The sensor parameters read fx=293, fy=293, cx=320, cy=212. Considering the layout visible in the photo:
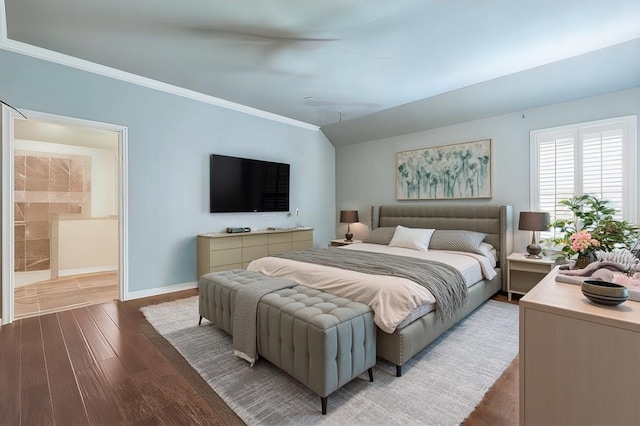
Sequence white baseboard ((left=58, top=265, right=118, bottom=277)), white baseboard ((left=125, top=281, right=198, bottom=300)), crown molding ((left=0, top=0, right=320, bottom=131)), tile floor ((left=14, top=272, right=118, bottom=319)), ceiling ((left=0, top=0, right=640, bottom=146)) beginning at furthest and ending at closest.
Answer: white baseboard ((left=58, top=265, right=118, bottom=277)) < white baseboard ((left=125, top=281, right=198, bottom=300)) < tile floor ((left=14, top=272, right=118, bottom=319)) < crown molding ((left=0, top=0, right=320, bottom=131)) < ceiling ((left=0, top=0, right=640, bottom=146))

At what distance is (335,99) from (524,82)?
2.40 metres

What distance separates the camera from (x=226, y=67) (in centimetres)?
340

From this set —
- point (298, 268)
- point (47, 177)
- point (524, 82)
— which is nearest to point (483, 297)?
point (298, 268)

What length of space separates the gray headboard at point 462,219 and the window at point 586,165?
0.44 m

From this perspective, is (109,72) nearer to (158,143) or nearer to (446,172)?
(158,143)

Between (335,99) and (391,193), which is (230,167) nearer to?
(335,99)

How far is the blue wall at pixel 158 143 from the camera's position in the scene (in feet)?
10.4

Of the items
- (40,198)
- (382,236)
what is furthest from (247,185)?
(40,198)

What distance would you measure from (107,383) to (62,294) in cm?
294

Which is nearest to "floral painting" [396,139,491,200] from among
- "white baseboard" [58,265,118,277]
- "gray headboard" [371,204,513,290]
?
"gray headboard" [371,204,513,290]

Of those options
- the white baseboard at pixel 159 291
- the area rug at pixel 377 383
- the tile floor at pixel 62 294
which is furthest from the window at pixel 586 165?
the tile floor at pixel 62 294

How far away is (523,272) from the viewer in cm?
378

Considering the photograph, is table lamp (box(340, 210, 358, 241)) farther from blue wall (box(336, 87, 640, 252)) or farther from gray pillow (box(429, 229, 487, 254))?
gray pillow (box(429, 229, 487, 254))

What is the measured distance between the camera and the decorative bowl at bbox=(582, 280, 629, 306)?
1.21 m
